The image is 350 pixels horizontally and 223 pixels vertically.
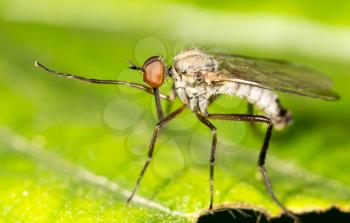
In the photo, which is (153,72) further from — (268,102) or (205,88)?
(268,102)

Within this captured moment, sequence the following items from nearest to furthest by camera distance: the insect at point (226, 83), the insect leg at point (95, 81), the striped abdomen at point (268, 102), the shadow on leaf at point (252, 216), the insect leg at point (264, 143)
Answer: the shadow on leaf at point (252, 216) → the insect leg at point (264, 143) → the insect at point (226, 83) → the insect leg at point (95, 81) → the striped abdomen at point (268, 102)

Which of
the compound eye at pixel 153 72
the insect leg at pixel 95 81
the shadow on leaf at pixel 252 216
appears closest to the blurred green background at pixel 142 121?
the shadow on leaf at pixel 252 216

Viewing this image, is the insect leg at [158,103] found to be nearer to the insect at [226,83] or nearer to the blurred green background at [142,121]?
the insect at [226,83]

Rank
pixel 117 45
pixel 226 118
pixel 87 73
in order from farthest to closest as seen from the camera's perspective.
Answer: pixel 117 45 < pixel 87 73 < pixel 226 118

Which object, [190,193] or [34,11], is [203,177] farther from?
[34,11]

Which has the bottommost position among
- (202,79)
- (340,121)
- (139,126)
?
(139,126)

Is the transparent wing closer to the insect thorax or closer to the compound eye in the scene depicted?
the insect thorax

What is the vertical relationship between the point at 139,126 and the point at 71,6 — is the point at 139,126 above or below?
below

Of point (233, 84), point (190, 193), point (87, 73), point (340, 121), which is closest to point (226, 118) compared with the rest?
point (233, 84)

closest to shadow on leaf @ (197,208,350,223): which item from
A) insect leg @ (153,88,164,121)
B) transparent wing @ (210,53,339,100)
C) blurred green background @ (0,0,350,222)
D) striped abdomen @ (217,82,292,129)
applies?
blurred green background @ (0,0,350,222)
